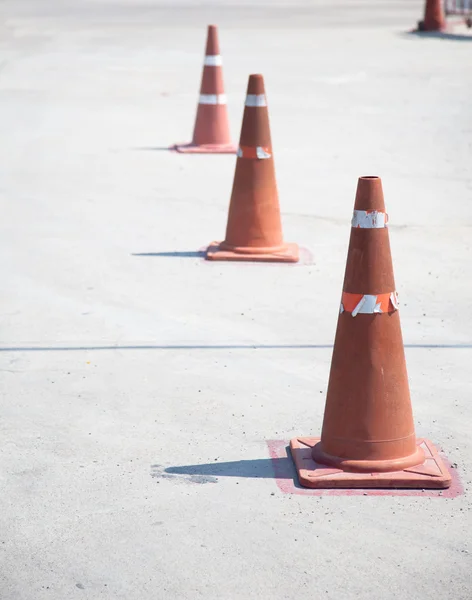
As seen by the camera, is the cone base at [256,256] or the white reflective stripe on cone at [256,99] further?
the cone base at [256,256]

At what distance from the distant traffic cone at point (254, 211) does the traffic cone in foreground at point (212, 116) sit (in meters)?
3.45

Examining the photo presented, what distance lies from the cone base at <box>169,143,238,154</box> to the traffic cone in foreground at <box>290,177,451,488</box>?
21.5 ft

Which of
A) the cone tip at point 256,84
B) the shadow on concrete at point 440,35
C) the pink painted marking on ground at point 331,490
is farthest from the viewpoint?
the shadow on concrete at point 440,35

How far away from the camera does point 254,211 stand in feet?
23.6

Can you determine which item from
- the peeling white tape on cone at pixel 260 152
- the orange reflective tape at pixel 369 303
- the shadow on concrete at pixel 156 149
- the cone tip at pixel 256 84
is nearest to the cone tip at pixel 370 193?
the orange reflective tape at pixel 369 303

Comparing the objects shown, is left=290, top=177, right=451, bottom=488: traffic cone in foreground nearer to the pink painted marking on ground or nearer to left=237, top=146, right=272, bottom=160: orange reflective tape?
the pink painted marking on ground

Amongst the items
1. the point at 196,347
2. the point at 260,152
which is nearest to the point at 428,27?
the point at 260,152

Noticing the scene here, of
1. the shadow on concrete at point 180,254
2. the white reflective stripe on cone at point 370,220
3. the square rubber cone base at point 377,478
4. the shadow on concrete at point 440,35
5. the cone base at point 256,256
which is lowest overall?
the square rubber cone base at point 377,478

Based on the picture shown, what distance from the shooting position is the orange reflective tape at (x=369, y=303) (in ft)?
13.7

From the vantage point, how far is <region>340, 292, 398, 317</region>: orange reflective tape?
4176 mm

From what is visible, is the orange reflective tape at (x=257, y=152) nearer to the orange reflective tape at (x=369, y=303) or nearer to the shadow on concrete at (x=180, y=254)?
the shadow on concrete at (x=180, y=254)

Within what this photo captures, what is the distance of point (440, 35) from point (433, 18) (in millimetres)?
441

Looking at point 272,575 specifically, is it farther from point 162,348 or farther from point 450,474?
point 162,348

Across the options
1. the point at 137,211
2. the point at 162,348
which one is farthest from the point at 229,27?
the point at 162,348
